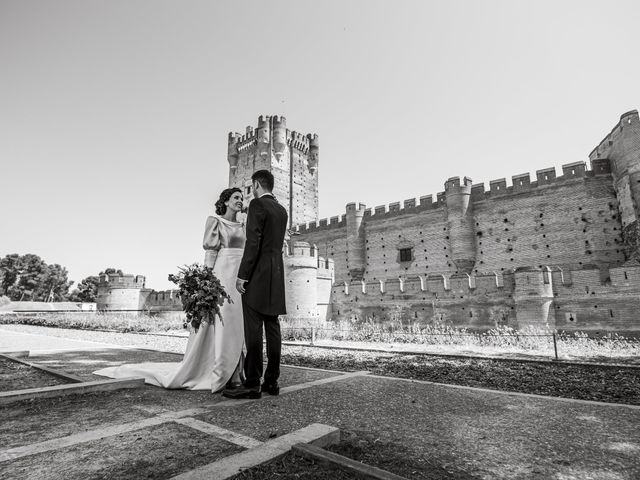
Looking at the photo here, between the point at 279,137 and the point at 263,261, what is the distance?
37.1m

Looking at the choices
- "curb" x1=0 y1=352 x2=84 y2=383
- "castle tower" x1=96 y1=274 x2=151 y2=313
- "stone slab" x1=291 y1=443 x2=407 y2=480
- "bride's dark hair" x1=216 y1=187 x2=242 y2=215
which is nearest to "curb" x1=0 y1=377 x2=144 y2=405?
"curb" x1=0 y1=352 x2=84 y2=383

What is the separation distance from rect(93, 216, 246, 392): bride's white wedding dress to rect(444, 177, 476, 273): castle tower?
75.7 ft

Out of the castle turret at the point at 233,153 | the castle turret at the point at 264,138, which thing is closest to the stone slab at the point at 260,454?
the castle turret at the point at 264,138

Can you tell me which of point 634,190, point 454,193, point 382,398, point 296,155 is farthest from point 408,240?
point 382,398

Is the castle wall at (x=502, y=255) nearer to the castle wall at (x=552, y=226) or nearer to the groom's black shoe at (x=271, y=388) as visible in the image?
the castle wall at (x=552, y=226)

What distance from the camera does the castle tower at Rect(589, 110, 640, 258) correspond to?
18562 mm

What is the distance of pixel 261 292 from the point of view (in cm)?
359

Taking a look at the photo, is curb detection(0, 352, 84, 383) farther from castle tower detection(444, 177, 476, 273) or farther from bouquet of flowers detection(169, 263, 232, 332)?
castle tower detection(444, 177, 476, 273)

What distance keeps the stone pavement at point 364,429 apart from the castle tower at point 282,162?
34737 millimetres

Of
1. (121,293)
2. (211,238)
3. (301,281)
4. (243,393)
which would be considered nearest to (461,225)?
(301,281)

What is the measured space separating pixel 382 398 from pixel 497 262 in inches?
917

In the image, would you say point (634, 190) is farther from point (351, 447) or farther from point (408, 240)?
point (351, 447)

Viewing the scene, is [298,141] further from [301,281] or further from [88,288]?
[88,288]

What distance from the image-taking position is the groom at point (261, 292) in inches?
139
